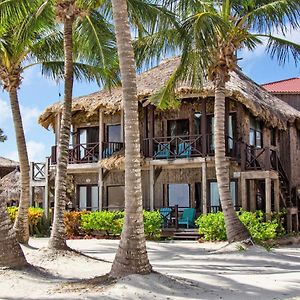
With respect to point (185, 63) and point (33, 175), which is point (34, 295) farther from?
point (33, 175)

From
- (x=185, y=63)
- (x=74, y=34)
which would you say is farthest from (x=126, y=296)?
(x=74, y=34)

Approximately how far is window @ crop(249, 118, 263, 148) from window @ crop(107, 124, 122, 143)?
603 cm

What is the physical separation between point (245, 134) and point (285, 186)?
2.87m

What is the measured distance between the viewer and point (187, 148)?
72.4 ft

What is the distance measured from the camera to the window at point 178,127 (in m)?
24.4

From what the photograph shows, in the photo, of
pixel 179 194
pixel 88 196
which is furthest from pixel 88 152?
pixel 179 194

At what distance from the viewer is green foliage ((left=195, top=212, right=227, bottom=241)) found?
18984mm

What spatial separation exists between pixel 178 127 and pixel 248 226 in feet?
23.2

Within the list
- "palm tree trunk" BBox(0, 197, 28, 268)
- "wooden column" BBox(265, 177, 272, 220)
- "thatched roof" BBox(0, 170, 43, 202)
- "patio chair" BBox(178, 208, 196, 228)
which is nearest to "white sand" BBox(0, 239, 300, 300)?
"palm tree trunk" BBox(0, 197, 28, 268)

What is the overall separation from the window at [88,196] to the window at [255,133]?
7579mm

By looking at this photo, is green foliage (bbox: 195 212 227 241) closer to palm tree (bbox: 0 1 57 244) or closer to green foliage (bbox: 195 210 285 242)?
green foliage (bbox: 195 210 285 242)

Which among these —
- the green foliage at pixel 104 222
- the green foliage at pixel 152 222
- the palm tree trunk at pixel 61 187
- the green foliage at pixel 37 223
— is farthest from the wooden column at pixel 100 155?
the palm tree trunk at pixel 61 187

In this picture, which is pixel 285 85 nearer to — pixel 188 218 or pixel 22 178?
A: pixel 188 218

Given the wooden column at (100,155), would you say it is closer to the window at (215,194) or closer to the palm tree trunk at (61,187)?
the window at (215,194)
